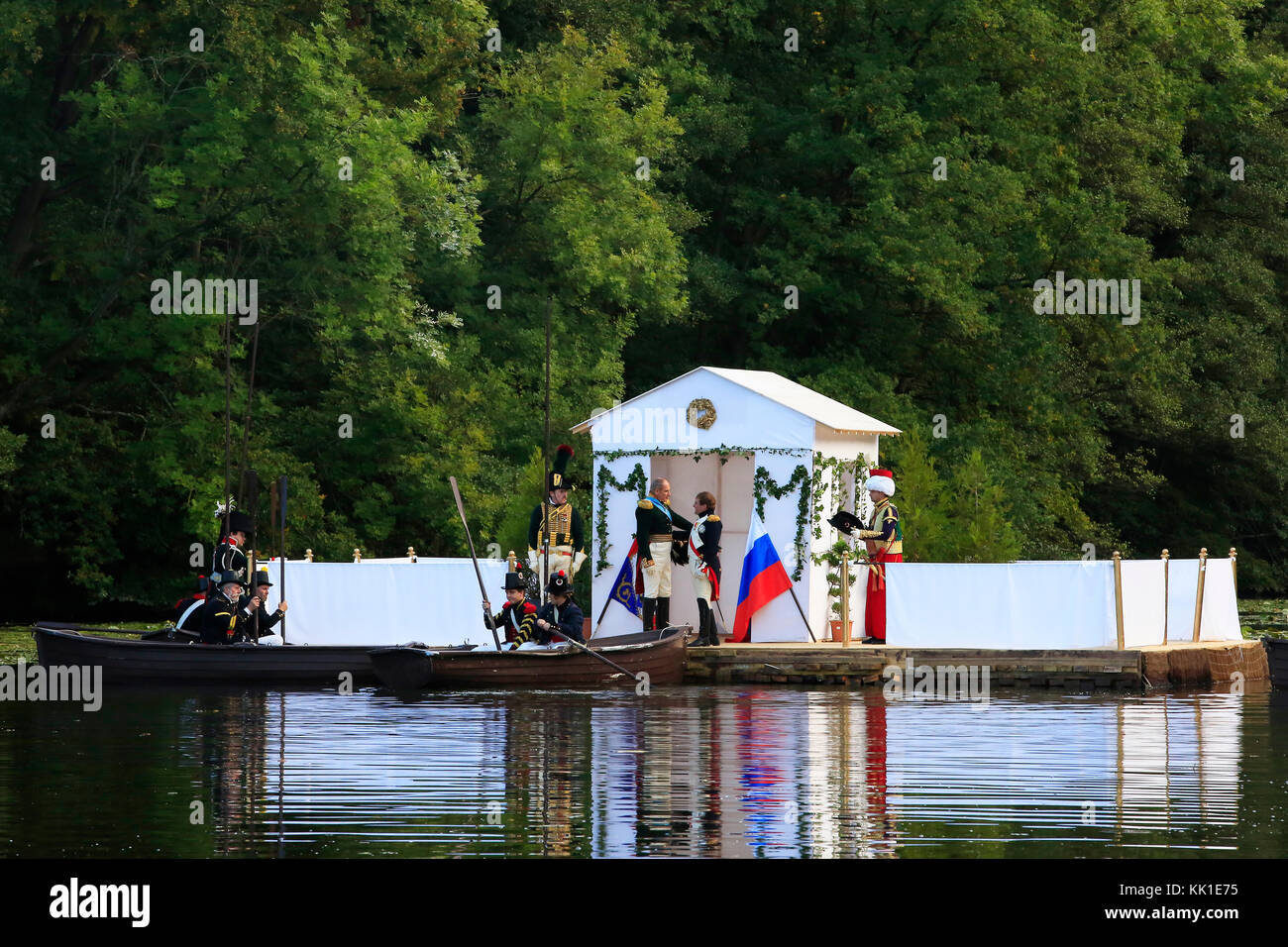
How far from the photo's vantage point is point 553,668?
25.4 metres

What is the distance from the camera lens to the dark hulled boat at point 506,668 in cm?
2502

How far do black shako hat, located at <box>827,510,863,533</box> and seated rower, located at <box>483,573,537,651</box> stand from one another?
375cm

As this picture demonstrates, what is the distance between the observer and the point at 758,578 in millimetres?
27875

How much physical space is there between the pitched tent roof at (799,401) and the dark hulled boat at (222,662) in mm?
4487

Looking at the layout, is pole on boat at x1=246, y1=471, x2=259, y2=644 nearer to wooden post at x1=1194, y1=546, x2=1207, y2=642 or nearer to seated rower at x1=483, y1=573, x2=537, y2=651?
seated rower at x1=483, y1=573, x2=537, y2=651

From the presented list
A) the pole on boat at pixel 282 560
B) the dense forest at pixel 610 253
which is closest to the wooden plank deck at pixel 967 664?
the pole on boat at pixel 282 560

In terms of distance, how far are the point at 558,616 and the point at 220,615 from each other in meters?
3.69

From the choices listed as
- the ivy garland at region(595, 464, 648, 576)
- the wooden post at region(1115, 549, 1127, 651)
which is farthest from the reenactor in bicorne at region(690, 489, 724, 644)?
the wooden post at region(1115, 549, 1127, 651)

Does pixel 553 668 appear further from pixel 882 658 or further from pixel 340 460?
pixel 340 460

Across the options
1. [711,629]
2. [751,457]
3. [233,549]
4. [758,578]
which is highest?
[751,457]

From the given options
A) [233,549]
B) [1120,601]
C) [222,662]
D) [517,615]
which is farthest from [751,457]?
[222,662]

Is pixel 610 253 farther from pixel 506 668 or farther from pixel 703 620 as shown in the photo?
pixel 506 668

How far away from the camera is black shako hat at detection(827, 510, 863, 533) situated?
2739 cm
